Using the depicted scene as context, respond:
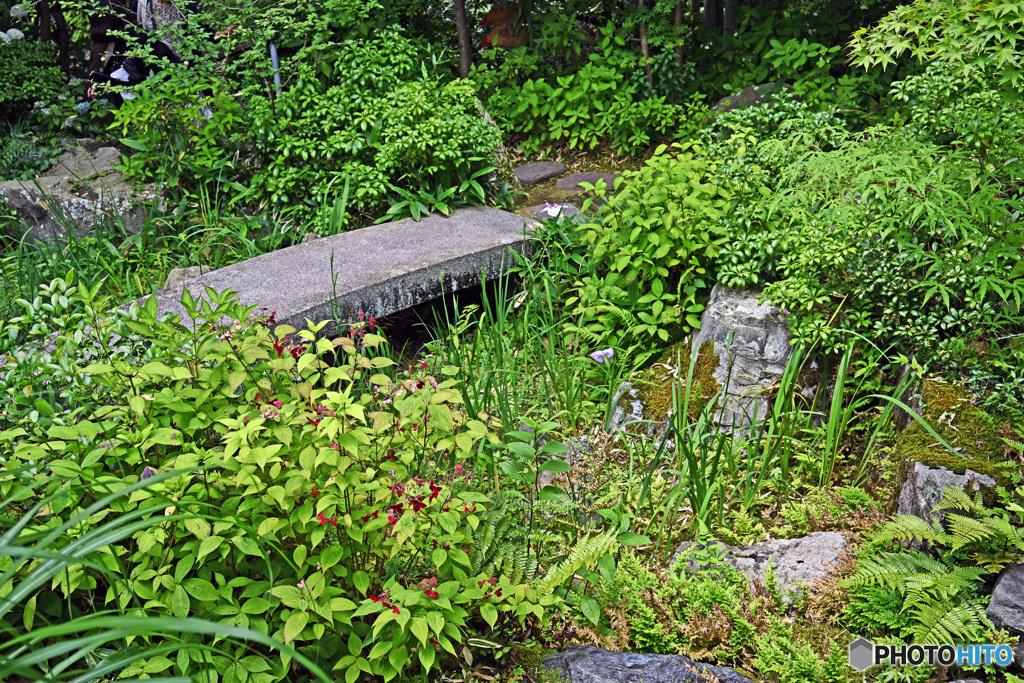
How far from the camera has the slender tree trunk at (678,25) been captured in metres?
5.61

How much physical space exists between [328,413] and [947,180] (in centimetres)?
285

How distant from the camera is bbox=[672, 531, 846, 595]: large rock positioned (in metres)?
2.49

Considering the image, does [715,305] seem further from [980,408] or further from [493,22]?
[493,22]

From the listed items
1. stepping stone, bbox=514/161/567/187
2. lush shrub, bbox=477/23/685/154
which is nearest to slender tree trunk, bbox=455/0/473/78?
lush shrub, bbox=477/23/685/154

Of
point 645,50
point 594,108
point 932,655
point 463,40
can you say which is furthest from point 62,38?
point 932,655

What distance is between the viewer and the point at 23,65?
623 centimetres

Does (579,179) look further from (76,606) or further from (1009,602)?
(76,606)

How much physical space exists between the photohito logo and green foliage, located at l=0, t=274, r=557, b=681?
41.7 inches

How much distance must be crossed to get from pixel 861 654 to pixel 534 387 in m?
1.90

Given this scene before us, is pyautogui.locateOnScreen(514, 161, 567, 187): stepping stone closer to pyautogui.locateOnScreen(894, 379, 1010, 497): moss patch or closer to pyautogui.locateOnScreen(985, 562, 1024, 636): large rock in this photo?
pyautogui.locateOnScreen(894, 379, 1010, 497): moss patch

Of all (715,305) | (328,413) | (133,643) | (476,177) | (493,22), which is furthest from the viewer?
(493,22)

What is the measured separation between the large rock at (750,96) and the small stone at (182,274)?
392cm

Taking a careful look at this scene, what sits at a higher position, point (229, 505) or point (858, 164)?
point (858, 164)

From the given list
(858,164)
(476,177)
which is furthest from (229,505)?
(476,177)
